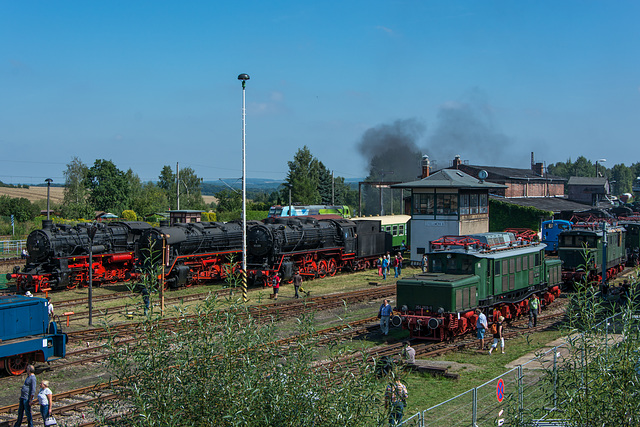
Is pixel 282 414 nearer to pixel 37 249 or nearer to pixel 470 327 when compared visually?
pixel 470 327

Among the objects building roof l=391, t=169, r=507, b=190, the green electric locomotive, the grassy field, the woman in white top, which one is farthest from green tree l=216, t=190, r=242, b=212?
the woman in white top

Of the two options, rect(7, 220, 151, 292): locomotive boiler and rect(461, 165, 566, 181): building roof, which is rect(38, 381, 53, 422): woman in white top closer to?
rect(7, 220, 151, 292): locomotive boiler

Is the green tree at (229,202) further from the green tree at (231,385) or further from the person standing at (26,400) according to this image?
the green tree at (231,385)

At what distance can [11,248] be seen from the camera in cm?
4375

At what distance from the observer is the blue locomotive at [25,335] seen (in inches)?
627

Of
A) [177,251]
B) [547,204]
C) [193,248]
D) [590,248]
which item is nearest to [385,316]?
[177,251]

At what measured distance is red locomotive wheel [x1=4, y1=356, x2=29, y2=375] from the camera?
634 inches

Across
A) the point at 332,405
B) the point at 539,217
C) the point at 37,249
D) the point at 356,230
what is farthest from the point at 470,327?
the point at 539,217

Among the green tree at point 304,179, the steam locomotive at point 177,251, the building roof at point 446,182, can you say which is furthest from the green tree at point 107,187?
the building roof at point 446,182

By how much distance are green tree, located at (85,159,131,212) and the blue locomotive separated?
5240cm

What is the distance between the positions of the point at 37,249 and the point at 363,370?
1079 inches

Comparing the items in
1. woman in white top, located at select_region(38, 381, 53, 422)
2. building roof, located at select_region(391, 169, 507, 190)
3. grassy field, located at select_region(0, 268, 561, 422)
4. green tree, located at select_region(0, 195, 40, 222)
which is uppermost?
building roof, located at select_region(391, 169, 507, 190)

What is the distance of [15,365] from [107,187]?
54.2 metres

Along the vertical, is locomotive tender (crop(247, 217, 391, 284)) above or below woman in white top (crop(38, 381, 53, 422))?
above
